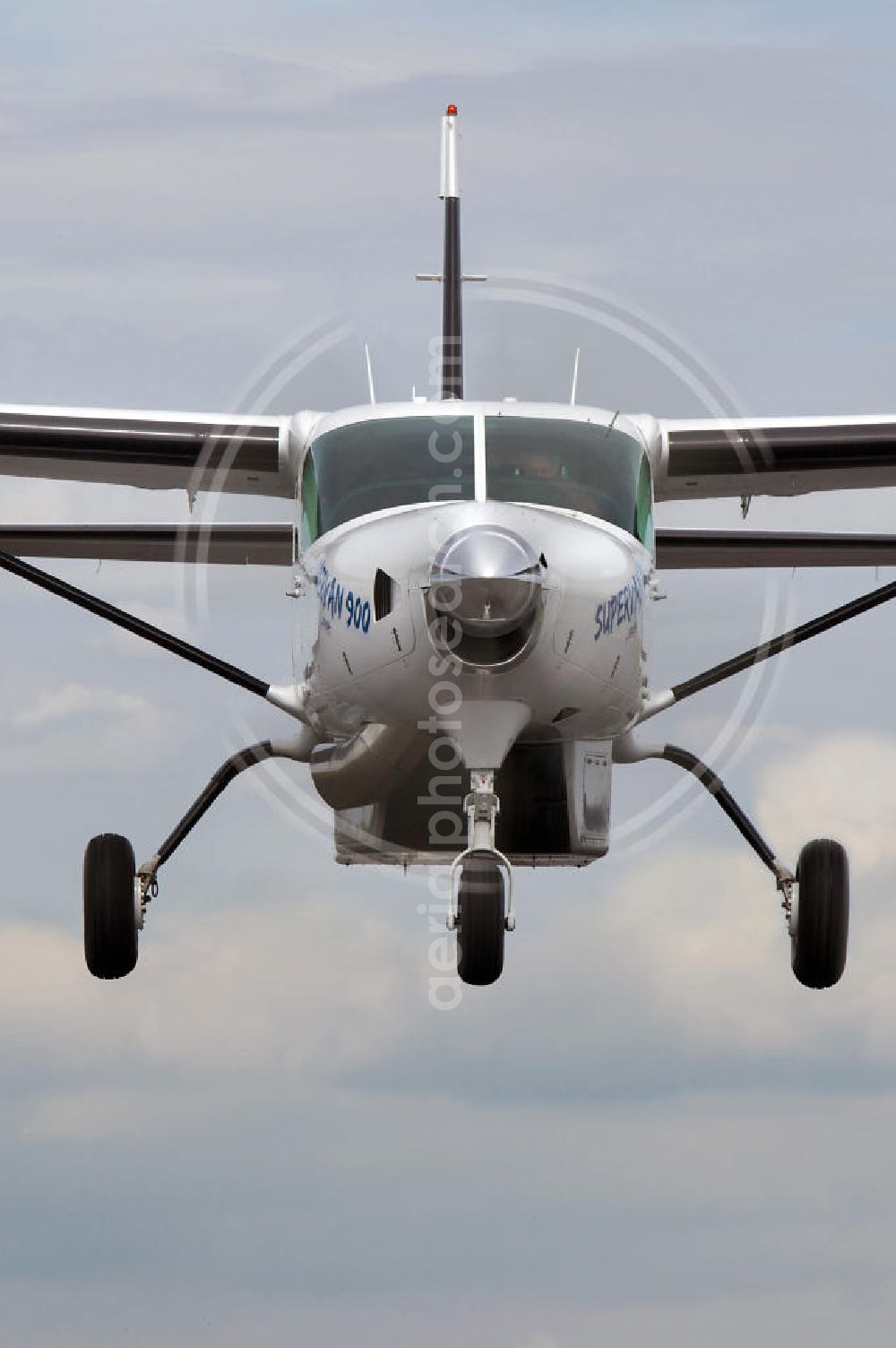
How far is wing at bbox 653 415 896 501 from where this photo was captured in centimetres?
1811

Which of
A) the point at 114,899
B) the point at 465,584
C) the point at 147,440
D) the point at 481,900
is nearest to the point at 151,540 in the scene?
the point at 147,440

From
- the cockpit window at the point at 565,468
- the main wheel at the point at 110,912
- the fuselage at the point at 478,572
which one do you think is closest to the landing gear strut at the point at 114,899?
the main wheel at the point at 110,912

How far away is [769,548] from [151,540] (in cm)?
420

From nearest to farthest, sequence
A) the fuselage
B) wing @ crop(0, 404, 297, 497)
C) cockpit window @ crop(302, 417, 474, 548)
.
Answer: the fuselage → cockpit window @ crop(302, 417, 474, 548) → wing @ crop(0, 404, 297, 497)

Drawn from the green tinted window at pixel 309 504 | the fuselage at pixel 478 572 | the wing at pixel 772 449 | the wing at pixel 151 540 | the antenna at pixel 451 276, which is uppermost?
the antenna at pixel 451 276

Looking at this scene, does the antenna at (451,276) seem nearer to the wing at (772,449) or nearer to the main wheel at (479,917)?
the wing at (772,449)

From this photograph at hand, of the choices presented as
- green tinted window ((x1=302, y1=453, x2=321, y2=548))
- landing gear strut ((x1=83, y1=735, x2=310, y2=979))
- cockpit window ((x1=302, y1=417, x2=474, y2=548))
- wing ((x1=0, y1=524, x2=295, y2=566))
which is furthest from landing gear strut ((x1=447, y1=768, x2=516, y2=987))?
wing ((x1=0, y1=524, x2=295, y2=566))

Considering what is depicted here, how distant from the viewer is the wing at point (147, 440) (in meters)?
17.8

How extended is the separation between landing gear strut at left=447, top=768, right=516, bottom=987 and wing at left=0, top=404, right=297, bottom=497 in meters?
4.26

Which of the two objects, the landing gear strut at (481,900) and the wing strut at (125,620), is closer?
the landing gear strut at (481,900)

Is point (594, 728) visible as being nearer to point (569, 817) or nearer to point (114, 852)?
point (569, 817)

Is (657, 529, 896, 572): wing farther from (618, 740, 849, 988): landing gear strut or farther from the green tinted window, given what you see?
the green tinted window

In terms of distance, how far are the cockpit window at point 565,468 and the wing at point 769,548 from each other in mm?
3332

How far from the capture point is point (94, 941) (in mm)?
17266
